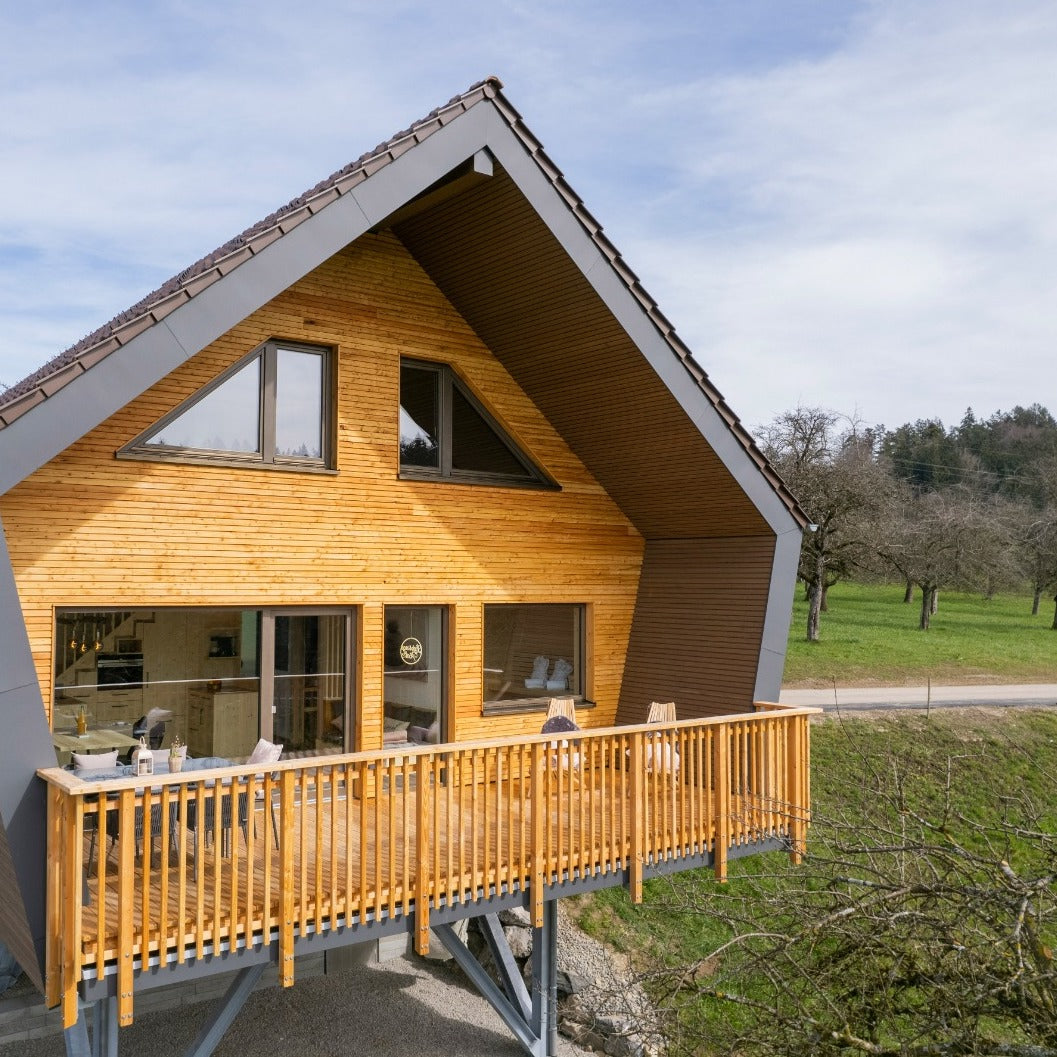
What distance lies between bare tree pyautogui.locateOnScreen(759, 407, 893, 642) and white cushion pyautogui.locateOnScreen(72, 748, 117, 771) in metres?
19.6

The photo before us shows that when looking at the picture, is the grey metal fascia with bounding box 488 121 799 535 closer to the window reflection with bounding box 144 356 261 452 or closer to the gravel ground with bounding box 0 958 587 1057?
the window reflection with bounding box 144 356 261 452

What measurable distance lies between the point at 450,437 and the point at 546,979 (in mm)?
5468

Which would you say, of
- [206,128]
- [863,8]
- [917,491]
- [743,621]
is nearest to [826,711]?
[743,621]

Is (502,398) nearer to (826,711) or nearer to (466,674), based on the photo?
(466,674)

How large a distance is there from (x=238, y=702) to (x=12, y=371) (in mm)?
41767

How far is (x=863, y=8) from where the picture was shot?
1052cm

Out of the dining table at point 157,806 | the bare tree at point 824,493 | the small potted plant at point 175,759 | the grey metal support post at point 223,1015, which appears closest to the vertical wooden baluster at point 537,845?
the dining table at point 157,806

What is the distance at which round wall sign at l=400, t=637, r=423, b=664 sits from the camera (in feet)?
35.0

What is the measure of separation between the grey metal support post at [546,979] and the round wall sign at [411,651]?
271 cm

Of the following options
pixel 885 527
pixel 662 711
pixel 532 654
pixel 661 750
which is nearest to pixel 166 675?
pixel 532 654

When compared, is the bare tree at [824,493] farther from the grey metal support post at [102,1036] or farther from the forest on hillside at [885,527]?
the grey metal support post at [102,1036]

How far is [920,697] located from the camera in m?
21.2

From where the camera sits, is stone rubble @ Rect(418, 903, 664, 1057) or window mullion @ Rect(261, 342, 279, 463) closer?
window mullion @ Rect(261, 342, 279, 463)

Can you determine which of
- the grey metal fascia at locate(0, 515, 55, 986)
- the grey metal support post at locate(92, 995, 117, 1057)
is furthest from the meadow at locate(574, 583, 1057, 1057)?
the grey metal support post at locate(92, 995, 117, 1057)
